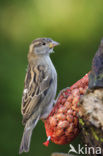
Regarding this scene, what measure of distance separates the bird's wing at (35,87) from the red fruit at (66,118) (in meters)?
0.31

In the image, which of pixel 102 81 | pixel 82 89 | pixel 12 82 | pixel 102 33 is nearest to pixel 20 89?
pixel 12 82

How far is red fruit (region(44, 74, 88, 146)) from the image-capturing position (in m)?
3.10

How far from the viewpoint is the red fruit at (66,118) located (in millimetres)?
3102

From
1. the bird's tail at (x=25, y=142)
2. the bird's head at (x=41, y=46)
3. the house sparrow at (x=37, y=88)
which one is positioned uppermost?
the bird's head at (x=41, y=46)

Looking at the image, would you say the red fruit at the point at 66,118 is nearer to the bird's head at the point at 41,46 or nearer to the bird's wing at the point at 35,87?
the bird's wing at the point at 35,87

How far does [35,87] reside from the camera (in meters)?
3.68

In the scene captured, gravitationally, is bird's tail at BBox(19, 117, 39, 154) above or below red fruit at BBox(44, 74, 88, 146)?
below

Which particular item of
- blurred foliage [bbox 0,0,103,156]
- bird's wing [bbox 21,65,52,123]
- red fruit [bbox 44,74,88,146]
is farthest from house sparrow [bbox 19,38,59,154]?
blurred foliage [bbox 0,0,103,156]

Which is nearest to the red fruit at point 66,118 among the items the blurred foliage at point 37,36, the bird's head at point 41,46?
the bird's head at point 41,46

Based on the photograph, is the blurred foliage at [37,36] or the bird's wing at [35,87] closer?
the bird's wing at [35,87]

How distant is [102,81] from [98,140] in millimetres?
364

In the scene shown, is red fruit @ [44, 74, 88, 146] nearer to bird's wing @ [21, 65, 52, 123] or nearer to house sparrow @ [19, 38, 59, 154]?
house sparrow @ [19, 38, 59, 154]

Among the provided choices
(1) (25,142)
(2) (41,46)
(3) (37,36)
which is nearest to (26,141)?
(1) (25,142)

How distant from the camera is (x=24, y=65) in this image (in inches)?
192
